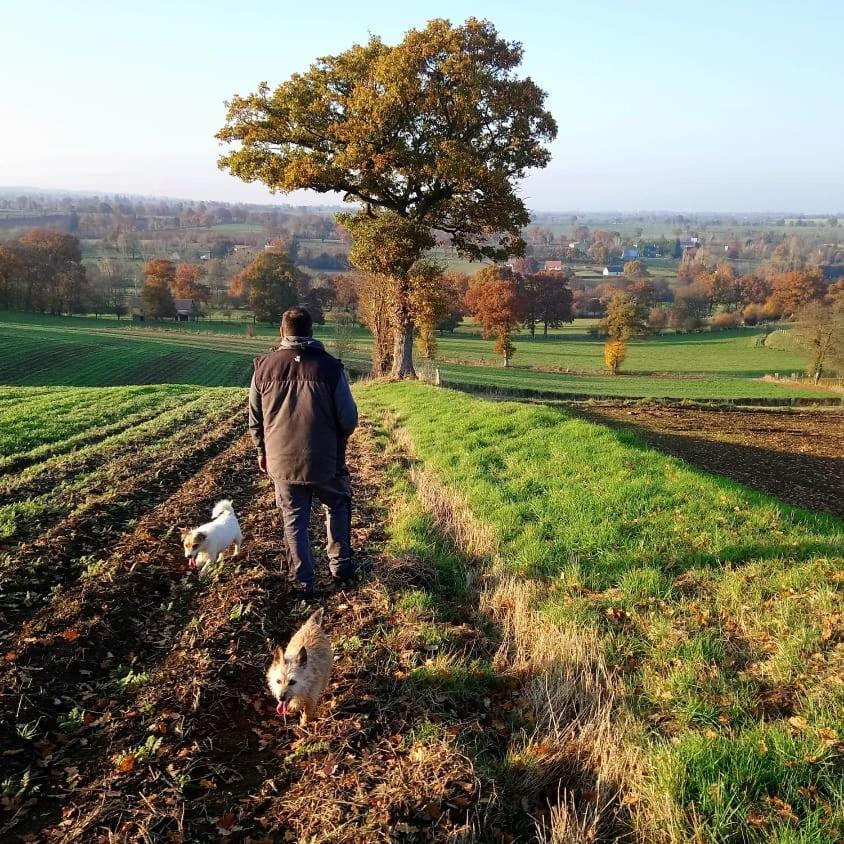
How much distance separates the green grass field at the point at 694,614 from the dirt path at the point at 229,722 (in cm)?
96

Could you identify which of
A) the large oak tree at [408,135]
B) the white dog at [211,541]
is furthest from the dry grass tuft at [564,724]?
the large oak tree at [408,135]

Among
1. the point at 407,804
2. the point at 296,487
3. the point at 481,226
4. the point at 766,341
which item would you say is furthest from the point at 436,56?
the point at 766,341

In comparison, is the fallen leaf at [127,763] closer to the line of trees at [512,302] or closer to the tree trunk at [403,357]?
the tree trunk at [403,357]

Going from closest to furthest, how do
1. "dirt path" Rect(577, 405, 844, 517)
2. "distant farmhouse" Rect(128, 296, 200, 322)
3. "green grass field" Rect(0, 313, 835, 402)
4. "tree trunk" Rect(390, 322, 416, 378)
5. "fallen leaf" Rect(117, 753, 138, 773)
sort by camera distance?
"fallen leaf" Rect(117, 753, 138, 773) < "dirt path" Rect(577, 405, 844, 517) < "tree trunk" Rect(390, 322, 416, 378) < "green grass field" Rect(0, 313, 835, 402) < "distant farmhouse" Rect(128, 296, 200, 322)

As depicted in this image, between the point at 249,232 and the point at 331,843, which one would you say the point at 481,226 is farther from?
the point at 249,232

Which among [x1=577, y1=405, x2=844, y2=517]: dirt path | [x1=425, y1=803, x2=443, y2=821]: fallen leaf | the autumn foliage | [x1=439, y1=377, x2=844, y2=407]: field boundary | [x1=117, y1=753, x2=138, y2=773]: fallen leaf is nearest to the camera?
[x1=425, y1=803, x2=443, y2=821]: fallen leaf

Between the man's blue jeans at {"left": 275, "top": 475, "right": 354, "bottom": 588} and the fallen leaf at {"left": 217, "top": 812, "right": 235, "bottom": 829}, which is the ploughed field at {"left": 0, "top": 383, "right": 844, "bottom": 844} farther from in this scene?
the man's blue jeans at {"left": 275, "top": 475, "right": 354, "bottom": 588}

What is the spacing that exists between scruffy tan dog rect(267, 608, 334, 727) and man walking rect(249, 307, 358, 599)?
1594mm

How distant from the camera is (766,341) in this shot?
6769 centimetres

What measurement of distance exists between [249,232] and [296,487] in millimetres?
161976

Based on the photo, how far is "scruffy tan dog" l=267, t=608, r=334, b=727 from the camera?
3.87 m

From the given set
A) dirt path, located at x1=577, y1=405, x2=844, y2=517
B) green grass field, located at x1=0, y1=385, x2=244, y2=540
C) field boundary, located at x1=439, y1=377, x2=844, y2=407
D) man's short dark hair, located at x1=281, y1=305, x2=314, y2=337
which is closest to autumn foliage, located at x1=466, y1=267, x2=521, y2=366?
field boundary, located at x1=439, y1=377, x2=844, y2=407

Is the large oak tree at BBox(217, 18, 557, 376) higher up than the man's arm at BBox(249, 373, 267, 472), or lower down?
higher up

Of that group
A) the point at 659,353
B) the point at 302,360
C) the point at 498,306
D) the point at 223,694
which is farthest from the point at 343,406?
the point at 659,353
